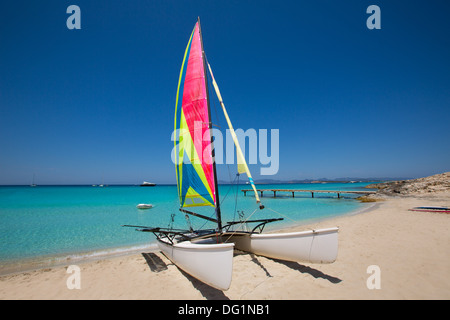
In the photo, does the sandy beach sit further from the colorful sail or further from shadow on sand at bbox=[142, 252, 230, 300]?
the colorful sail

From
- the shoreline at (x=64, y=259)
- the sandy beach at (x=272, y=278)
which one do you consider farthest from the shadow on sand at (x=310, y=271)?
the shoreline at (x=64, y=259)

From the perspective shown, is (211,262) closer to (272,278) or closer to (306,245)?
(272,278)

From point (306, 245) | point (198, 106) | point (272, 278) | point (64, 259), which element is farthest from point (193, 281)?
point (64, 259)

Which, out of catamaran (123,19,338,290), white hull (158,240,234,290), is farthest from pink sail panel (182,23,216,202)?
white hull (158,240,234,290)

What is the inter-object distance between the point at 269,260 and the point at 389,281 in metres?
3.05

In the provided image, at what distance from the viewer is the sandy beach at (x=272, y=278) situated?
169 inches

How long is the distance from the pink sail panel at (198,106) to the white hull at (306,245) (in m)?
2.37

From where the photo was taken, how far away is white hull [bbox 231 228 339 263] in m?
4.90

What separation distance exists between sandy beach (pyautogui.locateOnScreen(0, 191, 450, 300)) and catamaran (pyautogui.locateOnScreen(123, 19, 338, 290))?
0.49 meters

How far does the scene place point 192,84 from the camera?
272 inches

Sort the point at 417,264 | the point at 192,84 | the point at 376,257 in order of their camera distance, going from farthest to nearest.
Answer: the point at 192,84, the point at 376,257, the point at 417,264

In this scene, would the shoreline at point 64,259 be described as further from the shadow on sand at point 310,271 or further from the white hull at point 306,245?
the shadow on sand at point 310,271
